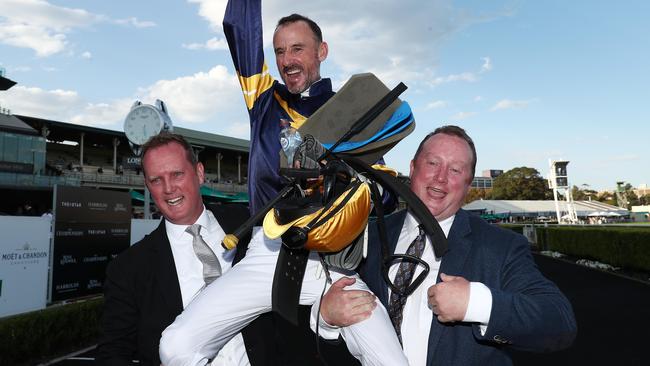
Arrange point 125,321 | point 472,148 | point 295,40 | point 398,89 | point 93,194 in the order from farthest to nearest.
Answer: point 93,194 < point 295,40 < point 125,321 < point 472,148 < point 398,89

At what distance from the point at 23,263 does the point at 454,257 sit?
7.46 metres

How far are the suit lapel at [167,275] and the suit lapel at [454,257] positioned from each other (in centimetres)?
115

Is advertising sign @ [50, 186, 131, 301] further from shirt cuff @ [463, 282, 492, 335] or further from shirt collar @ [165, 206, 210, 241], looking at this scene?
shirt cuff @ [463, 282, 492, 335]

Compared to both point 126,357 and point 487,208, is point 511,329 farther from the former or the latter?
point 487,208

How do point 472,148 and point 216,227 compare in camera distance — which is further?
point 216,227

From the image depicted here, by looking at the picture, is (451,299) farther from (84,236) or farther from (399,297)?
(84,236)

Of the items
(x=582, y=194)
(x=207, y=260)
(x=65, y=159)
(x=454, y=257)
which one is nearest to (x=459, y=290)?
(x=454, y=257)

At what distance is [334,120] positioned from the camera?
6.23 feet

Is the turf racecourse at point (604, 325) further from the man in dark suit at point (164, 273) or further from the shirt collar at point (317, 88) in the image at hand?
the shirt collar at point (317, 88)

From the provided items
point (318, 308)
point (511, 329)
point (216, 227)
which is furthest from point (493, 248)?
point (216, 227)

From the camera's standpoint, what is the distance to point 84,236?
30.2ft

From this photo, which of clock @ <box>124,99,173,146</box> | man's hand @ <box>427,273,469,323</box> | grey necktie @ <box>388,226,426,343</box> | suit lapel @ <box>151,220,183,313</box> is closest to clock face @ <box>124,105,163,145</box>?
clock @ <box>124,99,173,146</box>

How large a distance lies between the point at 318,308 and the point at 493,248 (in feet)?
2.43

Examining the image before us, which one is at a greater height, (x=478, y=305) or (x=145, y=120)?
(x=145, y=120)
